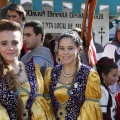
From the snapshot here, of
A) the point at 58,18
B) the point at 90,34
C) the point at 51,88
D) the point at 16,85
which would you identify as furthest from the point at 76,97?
the point at 58,18

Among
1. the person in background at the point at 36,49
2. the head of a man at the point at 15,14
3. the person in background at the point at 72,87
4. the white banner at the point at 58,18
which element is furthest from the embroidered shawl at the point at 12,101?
the white banner at the point at 58,18

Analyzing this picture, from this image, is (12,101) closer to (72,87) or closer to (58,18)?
(72,87)

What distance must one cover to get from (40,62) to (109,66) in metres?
0.71

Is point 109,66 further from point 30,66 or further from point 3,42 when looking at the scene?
point 3,42

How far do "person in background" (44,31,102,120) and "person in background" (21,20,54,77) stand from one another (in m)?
0.33

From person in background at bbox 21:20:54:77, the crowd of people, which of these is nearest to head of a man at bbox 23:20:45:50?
person in background at bbox 21:20:54:77

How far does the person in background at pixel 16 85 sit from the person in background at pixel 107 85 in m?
0.55

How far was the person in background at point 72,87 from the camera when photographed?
3.15m

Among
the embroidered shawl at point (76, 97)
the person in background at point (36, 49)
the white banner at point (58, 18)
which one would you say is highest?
the white banner at point (58, 18)

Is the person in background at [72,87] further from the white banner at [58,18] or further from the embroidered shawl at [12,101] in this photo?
the white banner at [58,18]

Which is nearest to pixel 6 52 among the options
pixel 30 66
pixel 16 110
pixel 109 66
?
pixel 30 66

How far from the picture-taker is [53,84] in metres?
3.25

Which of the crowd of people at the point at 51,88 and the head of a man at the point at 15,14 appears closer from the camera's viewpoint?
the crowd of people at the point at 51,88

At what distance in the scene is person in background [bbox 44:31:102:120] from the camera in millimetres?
3146
